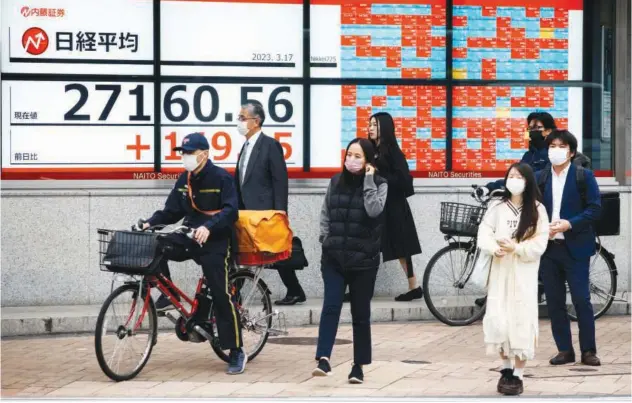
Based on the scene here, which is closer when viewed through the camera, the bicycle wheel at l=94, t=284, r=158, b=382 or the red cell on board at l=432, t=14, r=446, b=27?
the bicycle wheel at l=94, t=284, r=158, b=382

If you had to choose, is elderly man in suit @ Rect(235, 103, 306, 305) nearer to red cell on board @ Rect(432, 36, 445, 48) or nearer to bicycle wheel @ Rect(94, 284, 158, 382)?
bicycle wheel @ Rect(94, 284, 158, 382)

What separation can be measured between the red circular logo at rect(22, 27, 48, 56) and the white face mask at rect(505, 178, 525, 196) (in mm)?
5666

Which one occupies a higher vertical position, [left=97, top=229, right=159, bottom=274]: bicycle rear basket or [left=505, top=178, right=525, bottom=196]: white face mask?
[left=505, top=178, right=525, bottom=196]: white face mask

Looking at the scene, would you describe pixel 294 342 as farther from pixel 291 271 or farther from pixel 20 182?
pixel 20 182

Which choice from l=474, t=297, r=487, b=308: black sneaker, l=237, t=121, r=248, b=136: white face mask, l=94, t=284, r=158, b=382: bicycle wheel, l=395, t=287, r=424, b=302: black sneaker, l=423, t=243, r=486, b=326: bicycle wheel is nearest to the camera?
l=94, t=284, r=158, b=382: bicycle wheel

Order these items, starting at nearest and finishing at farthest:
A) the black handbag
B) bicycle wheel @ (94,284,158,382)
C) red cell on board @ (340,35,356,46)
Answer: bicycle wheel @ (94,284,158,382) < the black handbag < red cell on board @ (340,35,356,46)

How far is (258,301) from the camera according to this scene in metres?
10.1

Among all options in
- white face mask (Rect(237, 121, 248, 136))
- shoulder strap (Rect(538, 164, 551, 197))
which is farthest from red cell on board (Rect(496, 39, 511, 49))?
white face mask (Rect(237, 121, 248, 136))

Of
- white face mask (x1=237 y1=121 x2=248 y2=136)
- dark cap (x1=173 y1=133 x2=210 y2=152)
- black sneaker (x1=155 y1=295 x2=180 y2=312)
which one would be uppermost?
white face mask (x1=237 y1=121 x2=248 y2=136)

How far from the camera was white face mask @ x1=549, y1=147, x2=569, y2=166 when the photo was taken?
1008 centimetres

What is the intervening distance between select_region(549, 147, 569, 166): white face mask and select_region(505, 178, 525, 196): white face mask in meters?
1.32

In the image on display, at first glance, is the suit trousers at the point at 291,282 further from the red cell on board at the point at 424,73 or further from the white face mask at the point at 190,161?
the white face mask at the point at 190,161

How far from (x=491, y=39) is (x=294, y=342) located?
455 cm

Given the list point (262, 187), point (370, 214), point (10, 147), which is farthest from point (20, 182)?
point (370, 214)
